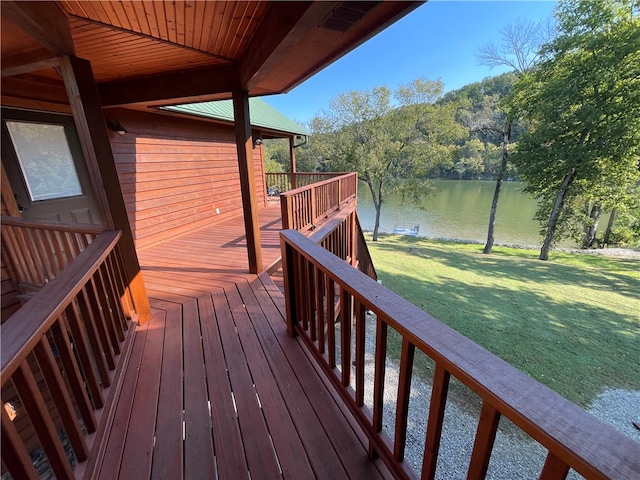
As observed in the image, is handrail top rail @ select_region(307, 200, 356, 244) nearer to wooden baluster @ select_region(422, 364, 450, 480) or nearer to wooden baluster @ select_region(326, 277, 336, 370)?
wooden baluster @ select_region(326, 277, 336, 370)

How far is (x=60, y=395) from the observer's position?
1.22 metres

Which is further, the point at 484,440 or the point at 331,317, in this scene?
the point at 331,317

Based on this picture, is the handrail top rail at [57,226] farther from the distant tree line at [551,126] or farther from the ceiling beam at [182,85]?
the distant tree line at [551,126]

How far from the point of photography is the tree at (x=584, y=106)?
33.5ft

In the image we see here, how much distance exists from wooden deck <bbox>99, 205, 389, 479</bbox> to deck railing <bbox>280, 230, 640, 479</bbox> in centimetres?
21

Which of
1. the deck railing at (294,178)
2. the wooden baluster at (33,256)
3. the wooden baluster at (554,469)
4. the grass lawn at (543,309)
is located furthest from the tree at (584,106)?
the wooden baluster at (33,256)

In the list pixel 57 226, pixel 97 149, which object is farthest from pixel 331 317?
pixel 57 226

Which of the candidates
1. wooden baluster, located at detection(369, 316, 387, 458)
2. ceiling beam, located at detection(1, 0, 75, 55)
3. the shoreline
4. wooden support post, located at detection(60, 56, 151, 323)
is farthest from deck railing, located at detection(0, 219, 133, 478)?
the shoreline

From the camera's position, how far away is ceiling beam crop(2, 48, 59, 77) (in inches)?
79.5

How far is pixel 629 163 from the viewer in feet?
35.9

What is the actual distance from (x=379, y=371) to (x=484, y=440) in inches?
20.1

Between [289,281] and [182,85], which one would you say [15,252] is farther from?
[289,281]

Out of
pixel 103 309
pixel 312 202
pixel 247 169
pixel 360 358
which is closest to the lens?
pixel 360 358

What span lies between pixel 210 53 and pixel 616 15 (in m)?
15.9
